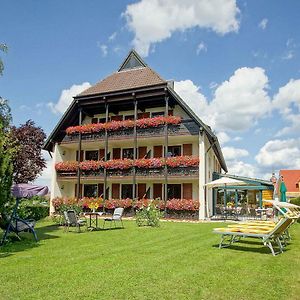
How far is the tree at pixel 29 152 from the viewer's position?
30.4 m

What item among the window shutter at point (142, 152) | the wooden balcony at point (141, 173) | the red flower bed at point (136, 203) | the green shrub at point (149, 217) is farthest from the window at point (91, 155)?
the green shrub at point (149, 217)

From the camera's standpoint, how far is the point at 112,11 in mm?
10711

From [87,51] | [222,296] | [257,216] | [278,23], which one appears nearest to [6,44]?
[87,51]

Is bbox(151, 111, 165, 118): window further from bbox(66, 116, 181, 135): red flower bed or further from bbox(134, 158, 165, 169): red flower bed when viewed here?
bbox(134, 158, 165, 169): red flower bed

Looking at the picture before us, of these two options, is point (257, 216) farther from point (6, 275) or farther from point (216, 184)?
point (6, 275)

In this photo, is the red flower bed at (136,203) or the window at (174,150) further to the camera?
the window at (174,150)

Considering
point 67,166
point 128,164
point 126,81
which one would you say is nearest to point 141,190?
point 128,164

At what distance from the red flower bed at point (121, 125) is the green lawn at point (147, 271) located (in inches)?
533

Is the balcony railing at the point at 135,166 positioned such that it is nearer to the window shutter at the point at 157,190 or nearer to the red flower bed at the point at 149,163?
the red flower bed at the point at 149,163

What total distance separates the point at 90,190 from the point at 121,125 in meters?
5.97

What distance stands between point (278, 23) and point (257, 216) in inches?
583

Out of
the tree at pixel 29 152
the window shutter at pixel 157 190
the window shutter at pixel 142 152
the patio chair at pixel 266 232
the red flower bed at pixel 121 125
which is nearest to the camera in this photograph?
the patio chair at pixel 266 232

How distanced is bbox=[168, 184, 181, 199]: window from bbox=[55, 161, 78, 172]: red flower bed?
23.4 feet

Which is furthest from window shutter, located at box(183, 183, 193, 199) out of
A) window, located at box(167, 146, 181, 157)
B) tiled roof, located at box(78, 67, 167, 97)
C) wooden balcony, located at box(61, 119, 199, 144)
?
tiled roof, located at box(78, 67, 167, 97)
